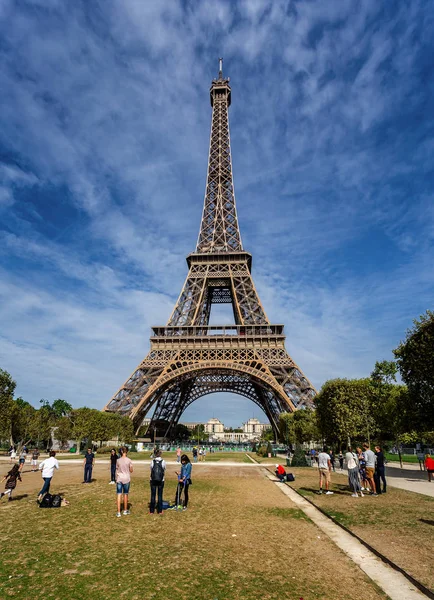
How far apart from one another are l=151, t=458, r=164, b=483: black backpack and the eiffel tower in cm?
3468

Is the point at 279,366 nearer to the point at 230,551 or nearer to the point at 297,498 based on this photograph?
the point at 297,498

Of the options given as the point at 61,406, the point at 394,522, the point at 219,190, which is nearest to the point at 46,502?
the point at 394,522

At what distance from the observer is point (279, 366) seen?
153 feet

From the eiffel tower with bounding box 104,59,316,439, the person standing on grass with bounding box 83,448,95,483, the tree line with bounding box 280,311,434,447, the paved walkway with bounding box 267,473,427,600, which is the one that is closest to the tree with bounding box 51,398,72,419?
the eiffel tower with bounding box 104,59,316,439

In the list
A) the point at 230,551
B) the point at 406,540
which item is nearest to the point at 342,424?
the point at 406,540

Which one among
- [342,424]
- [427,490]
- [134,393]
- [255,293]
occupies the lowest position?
[427,490]

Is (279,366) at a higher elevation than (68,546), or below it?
higher

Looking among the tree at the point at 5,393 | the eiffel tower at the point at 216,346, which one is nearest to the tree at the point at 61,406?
the eiffel tower at the point at 216,346

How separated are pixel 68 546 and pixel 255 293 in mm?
48350

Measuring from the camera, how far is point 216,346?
50.3 m

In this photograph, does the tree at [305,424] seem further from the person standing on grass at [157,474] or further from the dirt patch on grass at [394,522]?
the person standing on grass at [157,474]

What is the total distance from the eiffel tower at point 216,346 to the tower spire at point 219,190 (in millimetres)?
180

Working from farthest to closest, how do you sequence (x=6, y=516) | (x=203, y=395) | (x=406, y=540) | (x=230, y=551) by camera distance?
(x=203, y=395) < (x=6, y=516) < (x=406, y=540) < (x=230, y=551)

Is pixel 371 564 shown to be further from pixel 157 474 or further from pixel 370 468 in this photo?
pixel 370 468
